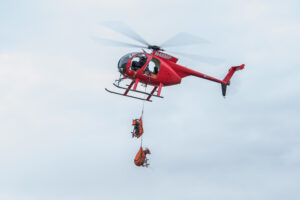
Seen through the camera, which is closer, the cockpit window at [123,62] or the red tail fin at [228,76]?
the cockpit window at [123,62]

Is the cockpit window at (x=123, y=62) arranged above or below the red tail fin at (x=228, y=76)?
below

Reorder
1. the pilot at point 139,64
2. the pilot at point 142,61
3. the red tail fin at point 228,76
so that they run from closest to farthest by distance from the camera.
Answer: the pilot at point 139,64 → the pilot at point 142,61 → the red tail fin at point 228,76

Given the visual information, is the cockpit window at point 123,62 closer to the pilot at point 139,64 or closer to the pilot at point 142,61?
the pilot at point 139,64

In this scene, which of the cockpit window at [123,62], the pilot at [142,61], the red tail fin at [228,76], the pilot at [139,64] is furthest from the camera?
the red tail fin at [228,76]

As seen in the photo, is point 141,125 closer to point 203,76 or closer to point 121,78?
point 121,78

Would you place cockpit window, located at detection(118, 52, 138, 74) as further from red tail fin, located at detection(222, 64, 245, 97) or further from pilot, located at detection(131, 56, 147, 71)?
red tail fin, located at detection(222, 64, 245, 97)

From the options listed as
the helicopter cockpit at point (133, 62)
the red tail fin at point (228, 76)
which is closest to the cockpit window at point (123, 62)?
the helicopter cockpit at point (133, 62)

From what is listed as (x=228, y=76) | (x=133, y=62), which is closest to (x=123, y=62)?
(x=133, y=62)

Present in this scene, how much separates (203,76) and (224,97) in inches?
110

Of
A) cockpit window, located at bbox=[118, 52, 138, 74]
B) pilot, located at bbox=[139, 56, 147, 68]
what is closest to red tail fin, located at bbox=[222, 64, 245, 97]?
pilot, located at bbox=[139, 56, 147, 68]

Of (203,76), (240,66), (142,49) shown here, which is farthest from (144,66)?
(240,66)

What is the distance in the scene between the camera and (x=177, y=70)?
47.1 meters

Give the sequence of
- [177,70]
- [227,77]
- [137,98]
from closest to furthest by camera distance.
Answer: [137,98]
[177,70]
[227,77]

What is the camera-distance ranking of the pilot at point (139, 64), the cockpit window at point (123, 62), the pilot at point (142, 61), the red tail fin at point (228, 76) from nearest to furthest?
1. the cockpit window at point (123, 62)
2. the pilot at point (139, 64)
3. the pilot at point (142, 61)
4. the red tail fin at point (228, 76)
